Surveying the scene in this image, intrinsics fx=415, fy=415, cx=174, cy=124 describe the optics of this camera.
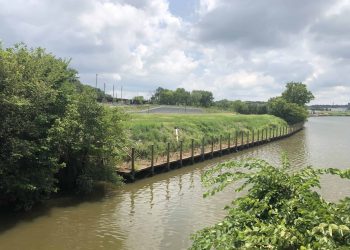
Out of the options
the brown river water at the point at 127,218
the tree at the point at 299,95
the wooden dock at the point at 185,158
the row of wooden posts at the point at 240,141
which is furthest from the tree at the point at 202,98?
the brown river water at the point at 127,218

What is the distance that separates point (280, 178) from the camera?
6.22 m

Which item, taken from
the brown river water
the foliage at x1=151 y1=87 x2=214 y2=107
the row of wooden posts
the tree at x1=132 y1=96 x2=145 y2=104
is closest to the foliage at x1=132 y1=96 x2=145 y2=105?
the tree at x1=132 y1=96 x2=145 y2=104

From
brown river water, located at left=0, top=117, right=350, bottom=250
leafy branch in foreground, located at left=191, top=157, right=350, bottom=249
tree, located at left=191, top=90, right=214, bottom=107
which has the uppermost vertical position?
tree, located at left=191, top=90, right=214, bottom=107

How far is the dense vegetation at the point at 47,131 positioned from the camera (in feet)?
56.9

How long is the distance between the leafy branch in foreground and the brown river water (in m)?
9.55

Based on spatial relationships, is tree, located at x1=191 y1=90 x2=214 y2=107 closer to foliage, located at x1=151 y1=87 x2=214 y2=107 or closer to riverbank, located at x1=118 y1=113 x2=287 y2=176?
foliage, located at x1=151 y1=87 x2=214 y2=107

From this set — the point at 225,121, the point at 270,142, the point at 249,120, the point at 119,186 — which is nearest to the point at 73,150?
the point at 119,186

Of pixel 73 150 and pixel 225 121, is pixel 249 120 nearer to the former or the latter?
pixel 225 121

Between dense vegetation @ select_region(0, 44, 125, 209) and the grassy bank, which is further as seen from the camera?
the grassy bank

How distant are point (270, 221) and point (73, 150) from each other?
1699 centimetres

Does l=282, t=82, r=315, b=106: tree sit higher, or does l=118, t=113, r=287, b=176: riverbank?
l=282, t=82, r=315, b=106: tree

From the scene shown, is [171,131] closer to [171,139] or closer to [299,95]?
[171,139]

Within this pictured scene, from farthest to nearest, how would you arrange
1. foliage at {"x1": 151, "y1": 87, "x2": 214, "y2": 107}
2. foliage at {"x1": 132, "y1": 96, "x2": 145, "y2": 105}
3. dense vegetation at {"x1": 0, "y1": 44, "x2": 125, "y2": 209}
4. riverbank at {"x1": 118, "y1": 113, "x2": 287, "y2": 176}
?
foliage at {"x1": 151, "y1": 87, "x2": 214, "y2": 107} < foliage at {"x1": 132, "y1": 96, "x2": 145, "y2": 105} < riverbank at {"x1": 118, "y1": 113, "x2": 287, "y2": 176} < dense vegetation at {"x1": 0, "y1": 44, "x2": 125, "y2": 209}

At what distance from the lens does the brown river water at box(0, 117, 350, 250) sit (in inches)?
610
